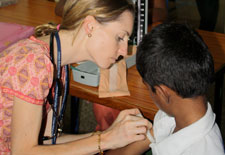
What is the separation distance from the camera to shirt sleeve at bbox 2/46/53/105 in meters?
1.13

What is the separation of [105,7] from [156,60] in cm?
33

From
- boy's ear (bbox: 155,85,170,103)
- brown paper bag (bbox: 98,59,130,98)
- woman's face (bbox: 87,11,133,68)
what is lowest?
brown paper bag (bbox: 98,59,130,98)

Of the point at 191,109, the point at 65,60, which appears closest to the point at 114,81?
the point at 65,60

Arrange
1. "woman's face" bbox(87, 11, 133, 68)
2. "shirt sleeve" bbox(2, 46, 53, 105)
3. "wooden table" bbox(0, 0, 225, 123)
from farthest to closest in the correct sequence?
"wooden table" bbox(0, 0, 225, 123) < "woman's face" bbox(87, 11, 133, 68) < "shirt sleeve" bbox(2, 46, 53, 105)

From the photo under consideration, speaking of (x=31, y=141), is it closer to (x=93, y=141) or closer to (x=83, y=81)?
(x=93, y=141)

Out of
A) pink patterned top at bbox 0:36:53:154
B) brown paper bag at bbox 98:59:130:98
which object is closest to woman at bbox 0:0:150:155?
pink patterned top at bbox 0:36:53:154

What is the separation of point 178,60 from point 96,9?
0.40 metres

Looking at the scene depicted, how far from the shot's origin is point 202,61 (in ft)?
3.13

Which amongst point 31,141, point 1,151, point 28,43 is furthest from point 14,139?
point 28,43

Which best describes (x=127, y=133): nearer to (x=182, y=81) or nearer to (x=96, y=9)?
(x=182, y=81)

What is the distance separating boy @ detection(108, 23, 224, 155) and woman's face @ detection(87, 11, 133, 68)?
0.23m

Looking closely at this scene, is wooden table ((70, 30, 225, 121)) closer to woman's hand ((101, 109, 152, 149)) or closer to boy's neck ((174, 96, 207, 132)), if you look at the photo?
woman's hand ((101, 109, 152, 149))

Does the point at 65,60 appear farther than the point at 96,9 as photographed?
Yes

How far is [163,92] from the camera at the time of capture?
3.37ft
